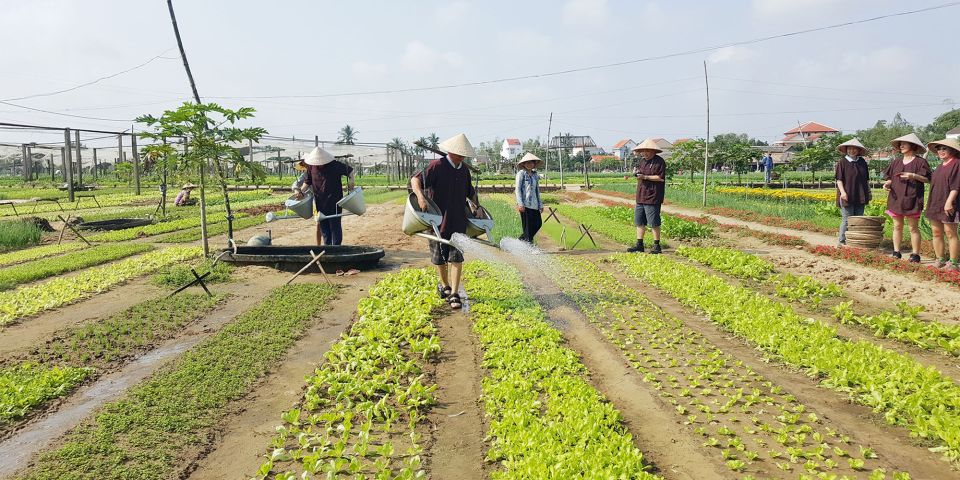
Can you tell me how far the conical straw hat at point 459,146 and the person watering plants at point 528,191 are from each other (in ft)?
11.9

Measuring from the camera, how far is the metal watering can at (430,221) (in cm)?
687

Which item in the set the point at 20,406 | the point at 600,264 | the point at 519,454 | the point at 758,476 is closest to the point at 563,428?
the point at 519,454

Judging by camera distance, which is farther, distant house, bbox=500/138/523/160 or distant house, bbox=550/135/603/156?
distant house, bbox=500/138/523/160

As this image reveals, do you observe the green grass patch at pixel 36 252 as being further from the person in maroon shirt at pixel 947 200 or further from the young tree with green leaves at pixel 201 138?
the person in maroon shirt at pixel 947 200

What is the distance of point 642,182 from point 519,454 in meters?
7.89

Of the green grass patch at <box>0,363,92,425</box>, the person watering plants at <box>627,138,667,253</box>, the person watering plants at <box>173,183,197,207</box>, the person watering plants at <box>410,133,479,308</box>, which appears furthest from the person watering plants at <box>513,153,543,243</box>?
the person watering plants at <box>173,183,197,207</box>

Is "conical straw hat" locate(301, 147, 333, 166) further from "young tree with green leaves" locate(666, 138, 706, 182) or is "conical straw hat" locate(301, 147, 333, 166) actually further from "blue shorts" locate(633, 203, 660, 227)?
"young tree with green leaves" locate(666, 138, 706, 182)

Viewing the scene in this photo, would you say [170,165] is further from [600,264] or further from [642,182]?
[642,182]

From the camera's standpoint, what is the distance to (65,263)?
10.2 metres

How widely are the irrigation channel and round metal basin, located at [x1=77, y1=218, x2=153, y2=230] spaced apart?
27.6 ft

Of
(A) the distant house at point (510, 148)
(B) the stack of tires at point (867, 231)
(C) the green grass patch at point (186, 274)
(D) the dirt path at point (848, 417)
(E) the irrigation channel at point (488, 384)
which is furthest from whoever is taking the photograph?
(A) the distant house at point (510, 148)

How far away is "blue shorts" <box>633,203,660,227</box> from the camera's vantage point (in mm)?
10680

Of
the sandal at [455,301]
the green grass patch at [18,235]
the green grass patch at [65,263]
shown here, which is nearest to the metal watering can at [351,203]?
the sandal at [455,301]

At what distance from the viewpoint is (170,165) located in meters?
9.84
